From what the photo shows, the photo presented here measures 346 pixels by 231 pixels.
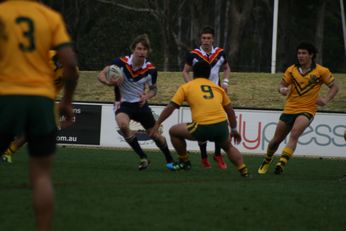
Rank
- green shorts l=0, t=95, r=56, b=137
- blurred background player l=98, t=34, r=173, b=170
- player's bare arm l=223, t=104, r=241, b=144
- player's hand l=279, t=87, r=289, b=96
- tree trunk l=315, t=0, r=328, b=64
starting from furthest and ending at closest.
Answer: tree trunk l=315, t=0, r=328, b=64, blurred background player l=98, t=34, r=173, b=170, player's hand l=279, t=87, r=289, b=96, player's bare arm l=223, t=104, r=241, b=144, green shorts l=0, t=95, r=56, b=137

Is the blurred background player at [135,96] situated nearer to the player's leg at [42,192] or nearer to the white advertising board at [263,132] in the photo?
the white advertising board at [263,132]

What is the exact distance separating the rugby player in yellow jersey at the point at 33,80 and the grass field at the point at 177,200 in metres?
1.34

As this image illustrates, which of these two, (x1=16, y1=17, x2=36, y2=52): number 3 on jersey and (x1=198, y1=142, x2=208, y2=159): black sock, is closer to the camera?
(x1=16, y1=17, x2=36, y2=52): number 3 on jersey

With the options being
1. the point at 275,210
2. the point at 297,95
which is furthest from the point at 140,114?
the point at 275,210

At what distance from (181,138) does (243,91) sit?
1654 centimetres

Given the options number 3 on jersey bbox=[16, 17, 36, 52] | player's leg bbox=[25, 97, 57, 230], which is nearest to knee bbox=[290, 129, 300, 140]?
player's leg bbox=[25, 97, 57, 230]

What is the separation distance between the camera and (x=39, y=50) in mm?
6219

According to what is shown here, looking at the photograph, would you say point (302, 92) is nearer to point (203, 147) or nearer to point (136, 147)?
point (203, 147)

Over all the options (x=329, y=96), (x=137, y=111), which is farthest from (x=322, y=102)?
(x=137, y=111)

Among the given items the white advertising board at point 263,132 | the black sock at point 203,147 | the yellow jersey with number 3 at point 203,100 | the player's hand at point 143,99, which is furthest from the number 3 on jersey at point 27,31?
the white advertising board at point 263,132

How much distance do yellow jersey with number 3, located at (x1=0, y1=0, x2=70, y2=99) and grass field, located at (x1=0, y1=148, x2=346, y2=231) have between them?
67.7 inches

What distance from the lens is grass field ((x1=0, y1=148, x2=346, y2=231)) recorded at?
796 centimetres

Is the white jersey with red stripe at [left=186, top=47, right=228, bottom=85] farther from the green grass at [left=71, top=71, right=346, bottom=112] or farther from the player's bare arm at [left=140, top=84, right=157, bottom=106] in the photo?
the green grass at [left=71, top=71, right=346, bottom=112]

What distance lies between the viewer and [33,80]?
6.16 metres
